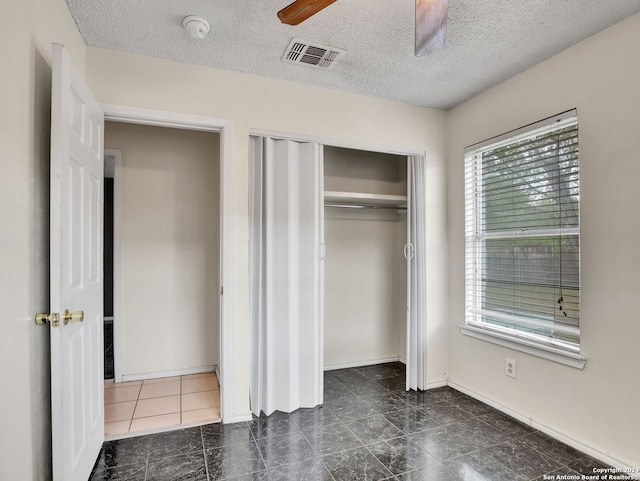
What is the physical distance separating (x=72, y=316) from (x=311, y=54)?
2019 mm

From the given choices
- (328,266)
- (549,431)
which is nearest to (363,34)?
(328,266)

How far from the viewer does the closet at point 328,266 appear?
8.73 ft

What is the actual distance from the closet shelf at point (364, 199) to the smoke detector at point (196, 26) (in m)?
1.41

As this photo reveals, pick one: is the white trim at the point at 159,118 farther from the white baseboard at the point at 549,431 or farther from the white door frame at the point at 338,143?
the white baseboard at the point at 549,431

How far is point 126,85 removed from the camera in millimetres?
2309

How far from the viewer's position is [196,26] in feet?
6.58

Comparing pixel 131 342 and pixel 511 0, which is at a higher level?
pixel 511 0

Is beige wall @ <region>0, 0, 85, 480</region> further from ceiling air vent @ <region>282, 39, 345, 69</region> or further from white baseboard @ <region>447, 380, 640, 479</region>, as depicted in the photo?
white baseboard @ <region>447, 380, 640, 479</region>

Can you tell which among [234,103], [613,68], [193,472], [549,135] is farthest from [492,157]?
[193,472]

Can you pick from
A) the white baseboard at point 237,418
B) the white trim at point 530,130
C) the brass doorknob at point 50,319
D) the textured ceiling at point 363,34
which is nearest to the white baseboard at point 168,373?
the white baseboard at point 237,418

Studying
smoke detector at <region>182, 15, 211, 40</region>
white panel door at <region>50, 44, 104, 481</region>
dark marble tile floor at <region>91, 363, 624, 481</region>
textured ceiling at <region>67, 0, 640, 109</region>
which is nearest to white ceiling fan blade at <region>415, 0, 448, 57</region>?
textured ceiling at <region>67, 0, 640, 109</region>

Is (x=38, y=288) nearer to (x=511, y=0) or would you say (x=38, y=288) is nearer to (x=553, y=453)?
(x=511, y=0)

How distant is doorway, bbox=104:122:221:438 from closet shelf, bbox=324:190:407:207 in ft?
3.48

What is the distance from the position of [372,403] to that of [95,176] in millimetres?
2499
